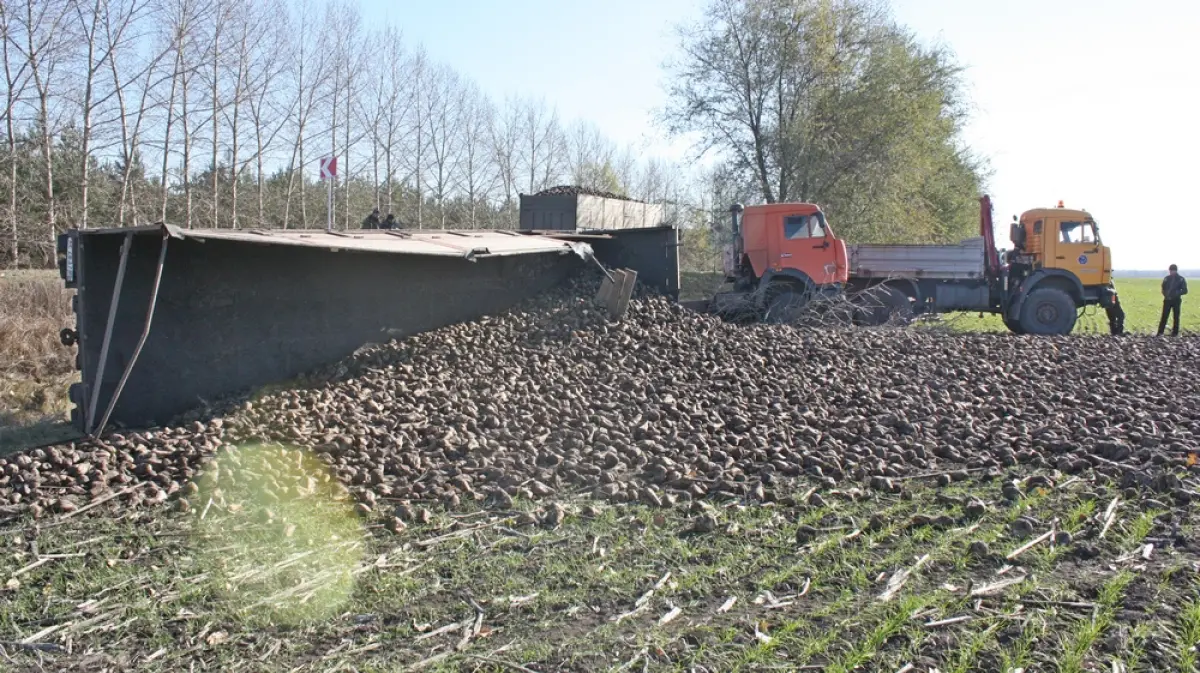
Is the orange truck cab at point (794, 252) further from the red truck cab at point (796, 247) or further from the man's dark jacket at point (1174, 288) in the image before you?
the man's dark jacket at point (1174, 288)

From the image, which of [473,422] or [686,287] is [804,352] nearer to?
[473,422]

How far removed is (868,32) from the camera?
2617 centimetres

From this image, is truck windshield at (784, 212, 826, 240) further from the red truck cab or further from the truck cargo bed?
the truck cargo bed

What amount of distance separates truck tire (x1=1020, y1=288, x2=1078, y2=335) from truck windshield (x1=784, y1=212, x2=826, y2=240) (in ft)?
15.6

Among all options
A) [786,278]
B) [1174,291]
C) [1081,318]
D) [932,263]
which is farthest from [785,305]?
[1081,318]

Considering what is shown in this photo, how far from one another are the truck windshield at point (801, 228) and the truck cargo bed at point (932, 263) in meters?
2.26

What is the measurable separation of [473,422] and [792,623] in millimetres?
3776

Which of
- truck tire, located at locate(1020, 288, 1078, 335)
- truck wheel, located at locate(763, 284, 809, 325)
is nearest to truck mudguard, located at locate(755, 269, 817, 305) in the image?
truck wheel, located at locate(763, 284, 809, 325)

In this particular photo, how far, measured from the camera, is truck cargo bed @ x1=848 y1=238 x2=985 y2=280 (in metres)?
17.1

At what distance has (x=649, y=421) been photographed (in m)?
7.03

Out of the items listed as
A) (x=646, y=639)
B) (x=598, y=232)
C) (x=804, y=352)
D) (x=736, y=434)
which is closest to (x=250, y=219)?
(x=598, y=232)

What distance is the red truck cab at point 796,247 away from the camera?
1537 centimetres

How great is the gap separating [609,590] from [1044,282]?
15840mm

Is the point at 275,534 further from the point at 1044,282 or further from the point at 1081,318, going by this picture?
the point at 1081,318
